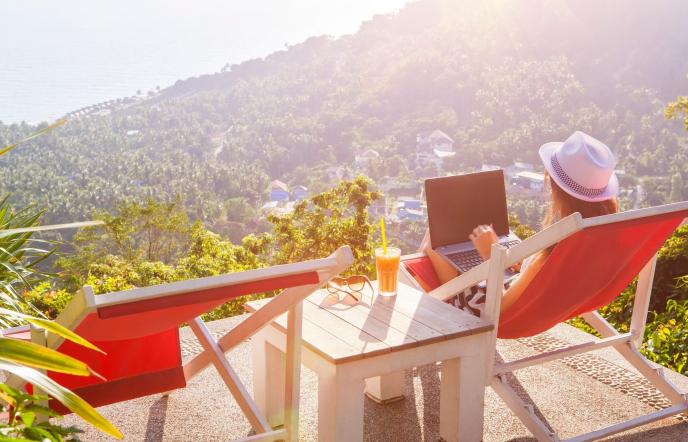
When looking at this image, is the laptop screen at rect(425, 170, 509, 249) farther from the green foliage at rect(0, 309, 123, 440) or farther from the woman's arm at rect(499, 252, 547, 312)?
the green foliage at rect(0, 309, 123, 440)

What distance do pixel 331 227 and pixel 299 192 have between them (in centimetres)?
2458

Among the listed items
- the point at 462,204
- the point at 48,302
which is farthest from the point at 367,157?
the point at 462,204

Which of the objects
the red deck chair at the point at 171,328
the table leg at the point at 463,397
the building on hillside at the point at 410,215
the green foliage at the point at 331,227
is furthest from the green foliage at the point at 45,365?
the building on hillside at the point at 410,215

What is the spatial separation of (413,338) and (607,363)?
Answer: 4.56ft

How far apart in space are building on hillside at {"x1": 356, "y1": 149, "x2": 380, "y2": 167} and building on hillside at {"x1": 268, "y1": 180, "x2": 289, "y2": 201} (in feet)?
12.1

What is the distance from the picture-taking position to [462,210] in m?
3.03

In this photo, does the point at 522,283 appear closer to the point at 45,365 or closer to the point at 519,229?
the point at 45,365

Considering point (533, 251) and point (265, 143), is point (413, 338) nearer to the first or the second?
point (533, 251)

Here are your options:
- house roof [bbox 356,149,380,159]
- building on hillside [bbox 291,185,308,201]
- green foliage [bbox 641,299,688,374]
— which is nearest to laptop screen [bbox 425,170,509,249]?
green foliage [bbox 641,299,688,374]

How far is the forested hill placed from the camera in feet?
103

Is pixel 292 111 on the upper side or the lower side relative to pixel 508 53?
lower

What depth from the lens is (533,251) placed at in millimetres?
2053

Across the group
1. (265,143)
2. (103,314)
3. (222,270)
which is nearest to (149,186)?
(265,143)

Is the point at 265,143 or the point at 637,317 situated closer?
the point at 637,317
